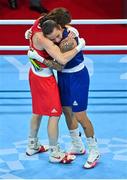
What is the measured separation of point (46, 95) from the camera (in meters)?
3.68

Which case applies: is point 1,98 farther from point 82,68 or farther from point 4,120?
point 82,68

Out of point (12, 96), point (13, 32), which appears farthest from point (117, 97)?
point (13, 32)

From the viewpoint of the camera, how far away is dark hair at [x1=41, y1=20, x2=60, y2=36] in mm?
3408

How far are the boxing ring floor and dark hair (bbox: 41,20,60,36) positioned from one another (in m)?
1.00

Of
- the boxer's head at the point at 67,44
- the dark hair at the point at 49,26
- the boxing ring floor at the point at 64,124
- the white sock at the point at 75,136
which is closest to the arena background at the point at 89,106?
the boxing ring floor at the point at 64,124

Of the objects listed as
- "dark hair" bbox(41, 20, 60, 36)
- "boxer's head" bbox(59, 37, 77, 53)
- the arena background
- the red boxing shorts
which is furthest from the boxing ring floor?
"dark hair" bbox(41, 20, 60, 36)

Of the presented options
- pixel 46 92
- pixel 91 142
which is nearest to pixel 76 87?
pixel 46 92

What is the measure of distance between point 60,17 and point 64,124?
1247 millimetres

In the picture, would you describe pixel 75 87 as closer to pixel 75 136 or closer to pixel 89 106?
pixel 75 136

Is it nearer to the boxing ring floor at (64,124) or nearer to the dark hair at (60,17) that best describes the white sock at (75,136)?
the boxing ring floor at (64,124)

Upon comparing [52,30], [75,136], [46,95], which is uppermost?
[52,30]

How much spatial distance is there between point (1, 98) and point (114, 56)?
175 cm

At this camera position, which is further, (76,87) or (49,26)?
(76,87)

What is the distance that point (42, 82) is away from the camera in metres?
3.70
